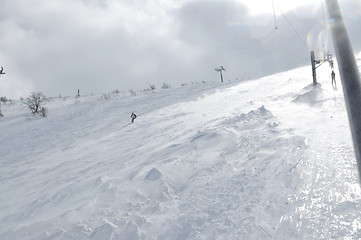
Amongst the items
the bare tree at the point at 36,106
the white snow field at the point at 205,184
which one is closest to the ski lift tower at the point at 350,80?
the white snow field at the point at 205,184

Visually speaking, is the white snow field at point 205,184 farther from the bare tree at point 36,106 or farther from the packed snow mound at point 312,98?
the bare tree at point 36,106

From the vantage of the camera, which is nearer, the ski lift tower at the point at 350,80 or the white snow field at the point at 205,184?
the ski lift tower at the point at 350,80

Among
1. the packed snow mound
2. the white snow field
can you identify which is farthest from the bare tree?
the packed snow mound

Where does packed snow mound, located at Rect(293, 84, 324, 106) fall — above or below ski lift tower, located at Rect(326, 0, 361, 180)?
below

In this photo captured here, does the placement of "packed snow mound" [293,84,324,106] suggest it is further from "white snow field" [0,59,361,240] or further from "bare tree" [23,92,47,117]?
"bare tree" [23,92,47,117]

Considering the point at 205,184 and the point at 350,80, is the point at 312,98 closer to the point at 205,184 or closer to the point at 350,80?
the point at 205,184

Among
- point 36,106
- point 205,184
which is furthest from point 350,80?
point 36,106

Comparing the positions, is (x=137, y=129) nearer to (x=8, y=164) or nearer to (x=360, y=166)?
(x=8, y=164)

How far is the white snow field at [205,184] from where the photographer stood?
4.97 meters

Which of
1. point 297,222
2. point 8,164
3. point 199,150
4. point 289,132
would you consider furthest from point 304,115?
point 8,164

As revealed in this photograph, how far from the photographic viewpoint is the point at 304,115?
35.0 ft

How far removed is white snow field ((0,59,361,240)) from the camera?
497cm

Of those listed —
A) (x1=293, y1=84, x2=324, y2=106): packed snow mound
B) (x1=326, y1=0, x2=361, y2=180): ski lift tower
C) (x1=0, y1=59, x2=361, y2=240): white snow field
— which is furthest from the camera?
(x1=293, y1=84, x2=324, y2=106): packed snow mound

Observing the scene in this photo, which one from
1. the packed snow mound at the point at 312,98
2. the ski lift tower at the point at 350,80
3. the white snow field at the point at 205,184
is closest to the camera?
the ski lift tower at the point at 350,80
